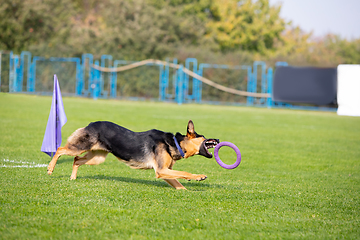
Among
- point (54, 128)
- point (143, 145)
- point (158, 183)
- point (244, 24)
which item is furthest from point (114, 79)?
point (143, 145)

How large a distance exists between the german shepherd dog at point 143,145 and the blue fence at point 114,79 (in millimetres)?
28725

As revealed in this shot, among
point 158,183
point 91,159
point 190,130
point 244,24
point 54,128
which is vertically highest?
point 244,24

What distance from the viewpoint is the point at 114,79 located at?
3722 centimetres

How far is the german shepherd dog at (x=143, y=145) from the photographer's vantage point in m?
6.63

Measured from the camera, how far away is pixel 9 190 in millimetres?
6180

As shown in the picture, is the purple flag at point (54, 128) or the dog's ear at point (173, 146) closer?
the dog's ear at point (173, 146)

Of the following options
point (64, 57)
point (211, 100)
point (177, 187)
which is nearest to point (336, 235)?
point (177, 187)

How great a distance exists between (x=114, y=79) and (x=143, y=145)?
31.1 m

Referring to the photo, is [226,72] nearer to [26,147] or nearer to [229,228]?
[26,147]

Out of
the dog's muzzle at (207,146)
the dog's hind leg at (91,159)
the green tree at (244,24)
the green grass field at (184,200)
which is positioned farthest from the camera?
the green tree at (244,24)

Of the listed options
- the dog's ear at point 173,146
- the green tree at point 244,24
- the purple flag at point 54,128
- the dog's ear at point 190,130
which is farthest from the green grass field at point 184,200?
the green tree at point 244,24

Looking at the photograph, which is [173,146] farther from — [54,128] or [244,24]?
[244,24]

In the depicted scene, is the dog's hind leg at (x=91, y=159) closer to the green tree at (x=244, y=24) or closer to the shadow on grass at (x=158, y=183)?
the shadow on grass at (x=158, y=183)

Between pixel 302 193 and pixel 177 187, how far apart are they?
207 cm
